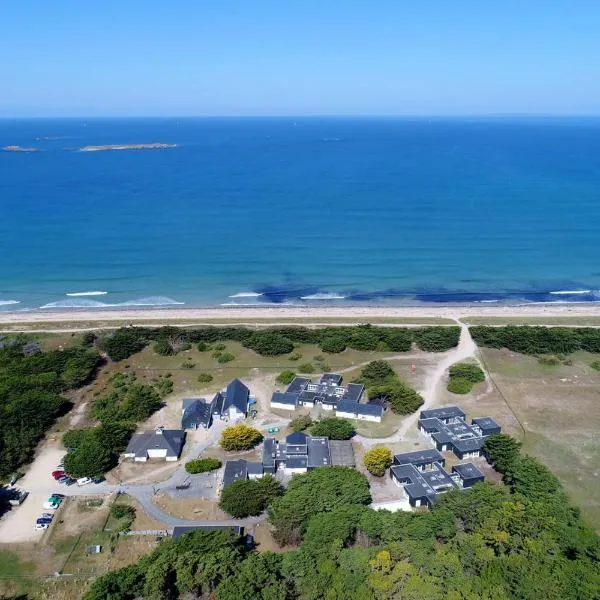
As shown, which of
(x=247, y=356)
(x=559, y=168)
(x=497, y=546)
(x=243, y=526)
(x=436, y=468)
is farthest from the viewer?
(x=559, y=168)

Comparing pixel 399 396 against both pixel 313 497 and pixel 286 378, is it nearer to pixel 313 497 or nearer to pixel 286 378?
pixel 286 378

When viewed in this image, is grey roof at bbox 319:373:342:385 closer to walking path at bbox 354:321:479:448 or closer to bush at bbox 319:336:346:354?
bush at bbox 319:336:346:354

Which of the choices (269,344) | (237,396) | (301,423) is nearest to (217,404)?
(237,396)

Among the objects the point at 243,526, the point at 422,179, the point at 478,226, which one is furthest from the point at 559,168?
the point at 243,526

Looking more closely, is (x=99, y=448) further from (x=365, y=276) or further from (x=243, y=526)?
(x=365, y=276)

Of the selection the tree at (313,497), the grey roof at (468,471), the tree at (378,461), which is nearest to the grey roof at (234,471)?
the tree at (313,497)

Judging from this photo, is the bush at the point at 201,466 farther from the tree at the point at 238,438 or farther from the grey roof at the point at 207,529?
the grey roof at the point at 207,529
